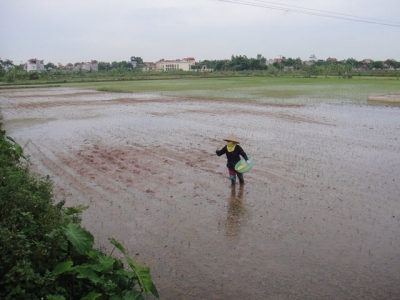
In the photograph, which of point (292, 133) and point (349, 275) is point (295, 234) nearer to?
point (349, 275)

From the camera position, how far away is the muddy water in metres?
4.66

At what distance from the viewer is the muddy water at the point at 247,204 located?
15.3 feet

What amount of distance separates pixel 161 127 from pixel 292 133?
5619mm

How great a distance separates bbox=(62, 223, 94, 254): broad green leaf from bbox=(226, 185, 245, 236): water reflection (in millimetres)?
2582

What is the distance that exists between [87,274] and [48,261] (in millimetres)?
416

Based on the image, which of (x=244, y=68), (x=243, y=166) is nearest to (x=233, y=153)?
(x=243, y=166)

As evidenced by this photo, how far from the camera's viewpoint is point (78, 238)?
379cm

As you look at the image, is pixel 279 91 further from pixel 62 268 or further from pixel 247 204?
pixel 62 268

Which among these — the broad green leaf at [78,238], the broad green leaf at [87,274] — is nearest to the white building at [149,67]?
the broad green leaf at [78,238]

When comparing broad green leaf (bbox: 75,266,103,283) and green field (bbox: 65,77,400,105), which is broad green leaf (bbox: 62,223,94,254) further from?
A: green field (bbox: 65,77,400,105)

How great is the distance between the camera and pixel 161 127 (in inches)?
639

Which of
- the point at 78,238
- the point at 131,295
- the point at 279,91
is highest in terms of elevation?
the point at 279,91

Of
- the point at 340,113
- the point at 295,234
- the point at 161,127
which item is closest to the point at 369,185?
the point at 295,234

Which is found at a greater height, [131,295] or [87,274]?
[87,274]
